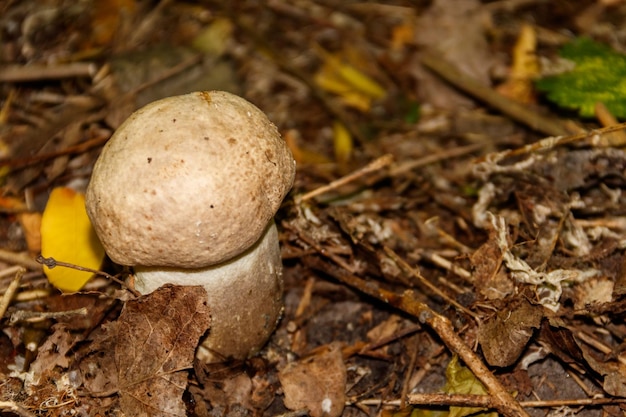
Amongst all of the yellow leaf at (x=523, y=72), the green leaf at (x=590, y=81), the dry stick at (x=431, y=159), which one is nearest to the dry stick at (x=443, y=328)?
the dry stick at (x=431, y=159)

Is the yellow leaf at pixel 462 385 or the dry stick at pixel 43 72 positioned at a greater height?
the dry stick at pixel 43 72

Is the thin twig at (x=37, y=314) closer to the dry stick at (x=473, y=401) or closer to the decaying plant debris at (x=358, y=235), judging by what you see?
the decaying plant debris at (x=358, y=235)

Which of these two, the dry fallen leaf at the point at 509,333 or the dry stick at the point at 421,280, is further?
the dry stick at the point at 421,280

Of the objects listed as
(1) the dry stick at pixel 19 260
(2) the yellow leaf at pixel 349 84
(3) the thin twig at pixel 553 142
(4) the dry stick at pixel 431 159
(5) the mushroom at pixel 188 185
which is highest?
(5) the mushroom at pixel 188 185

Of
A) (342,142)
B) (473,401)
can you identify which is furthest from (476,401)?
(342,142)

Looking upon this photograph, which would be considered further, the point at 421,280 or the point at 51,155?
the point at 51,155

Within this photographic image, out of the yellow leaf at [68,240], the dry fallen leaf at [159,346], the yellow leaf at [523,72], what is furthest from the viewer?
the yellow leaf at [523,72]

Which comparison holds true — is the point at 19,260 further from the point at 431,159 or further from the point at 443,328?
the point at 431,159
